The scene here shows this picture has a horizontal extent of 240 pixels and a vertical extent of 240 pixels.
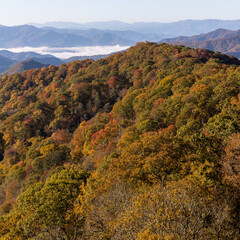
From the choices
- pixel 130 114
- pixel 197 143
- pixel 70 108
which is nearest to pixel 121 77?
pixel 70 108

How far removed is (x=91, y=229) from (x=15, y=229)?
9957 mm

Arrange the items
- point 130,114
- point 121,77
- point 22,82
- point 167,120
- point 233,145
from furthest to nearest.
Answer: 1. point 22,82
2. point 121,77
3. point 130,114
4. point 167,120
5. point 233,145

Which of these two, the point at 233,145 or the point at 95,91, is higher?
the point at 233,145

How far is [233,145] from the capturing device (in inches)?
853

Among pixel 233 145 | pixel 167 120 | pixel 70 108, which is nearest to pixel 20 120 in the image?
pixel 70 108

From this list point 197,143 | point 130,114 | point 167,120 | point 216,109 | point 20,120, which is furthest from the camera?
point 20,120

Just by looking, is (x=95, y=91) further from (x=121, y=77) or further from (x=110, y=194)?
(x=110, y=194)

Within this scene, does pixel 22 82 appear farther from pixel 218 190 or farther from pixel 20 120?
pixel 218 190

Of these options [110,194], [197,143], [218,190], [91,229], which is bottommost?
[91,229]

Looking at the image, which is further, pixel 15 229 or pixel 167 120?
pixel 167 120

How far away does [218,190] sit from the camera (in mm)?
18625

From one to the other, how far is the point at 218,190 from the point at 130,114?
1809 inches

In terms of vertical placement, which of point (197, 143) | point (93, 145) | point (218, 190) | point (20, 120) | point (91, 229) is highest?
point (197, 143)

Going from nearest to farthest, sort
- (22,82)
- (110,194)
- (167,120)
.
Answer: (110,194) < (167,120) < (22,82)
